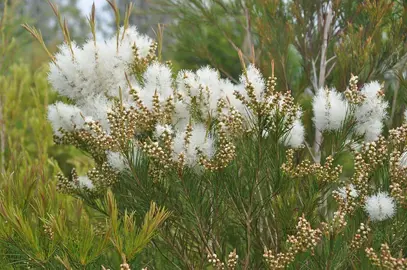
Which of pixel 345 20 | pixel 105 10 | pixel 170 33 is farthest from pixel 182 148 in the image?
pixel 105 10

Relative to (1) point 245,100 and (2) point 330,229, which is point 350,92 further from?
(2) point 330,229

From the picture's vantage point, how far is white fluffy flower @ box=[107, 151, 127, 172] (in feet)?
6.37

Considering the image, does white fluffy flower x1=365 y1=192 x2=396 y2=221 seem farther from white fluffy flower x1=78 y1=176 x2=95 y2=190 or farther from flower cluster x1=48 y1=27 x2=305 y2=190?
white fluffy flower x1=78 y1=176 x2=95 y2=190

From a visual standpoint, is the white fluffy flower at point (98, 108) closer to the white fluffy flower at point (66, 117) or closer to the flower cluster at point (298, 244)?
the white fluffy flower at point (66, 117)

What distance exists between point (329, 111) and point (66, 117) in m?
0.88

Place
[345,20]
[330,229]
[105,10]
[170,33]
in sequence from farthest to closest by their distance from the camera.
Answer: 1. [105,10]
2. [170,33]
3. [345,20]
4. [330,229]

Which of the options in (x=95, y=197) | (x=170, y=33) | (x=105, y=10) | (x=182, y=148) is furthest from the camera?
(x=105, y=10)

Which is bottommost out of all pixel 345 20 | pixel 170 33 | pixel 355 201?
pixel 355 201

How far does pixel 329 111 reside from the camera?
6.56ft

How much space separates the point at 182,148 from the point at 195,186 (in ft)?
0.47

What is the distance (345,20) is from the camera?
2.85 meters

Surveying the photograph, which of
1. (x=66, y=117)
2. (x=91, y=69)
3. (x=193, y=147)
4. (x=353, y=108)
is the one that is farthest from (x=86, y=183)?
(x=353, y=108)

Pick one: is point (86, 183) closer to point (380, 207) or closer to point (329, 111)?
point (329, 111)

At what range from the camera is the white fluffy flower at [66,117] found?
2.04 meters
